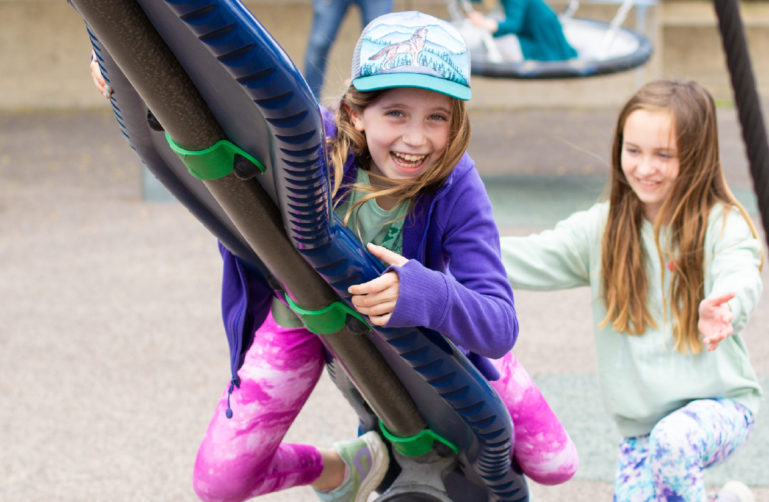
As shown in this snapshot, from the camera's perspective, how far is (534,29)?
243 inches

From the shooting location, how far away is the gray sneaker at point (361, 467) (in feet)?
6.92

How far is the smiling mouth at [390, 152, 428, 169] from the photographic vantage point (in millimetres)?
1792

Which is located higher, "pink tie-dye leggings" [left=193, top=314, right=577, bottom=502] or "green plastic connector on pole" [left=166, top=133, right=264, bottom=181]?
"green plastic connector on pole" [left=166, top=133, right=264, bottom=181]

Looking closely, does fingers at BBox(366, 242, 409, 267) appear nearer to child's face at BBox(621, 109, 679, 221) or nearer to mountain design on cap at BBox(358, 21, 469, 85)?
mountain design on cap at BBox(358, 21, 469, 85)

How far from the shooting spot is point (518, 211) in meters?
5.38

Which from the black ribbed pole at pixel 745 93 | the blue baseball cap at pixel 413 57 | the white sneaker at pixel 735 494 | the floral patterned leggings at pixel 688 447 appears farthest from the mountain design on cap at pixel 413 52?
the white sneaker at pixel 735 494

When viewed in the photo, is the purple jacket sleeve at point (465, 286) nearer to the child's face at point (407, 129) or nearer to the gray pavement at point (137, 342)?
the child's face at point (407, 129)

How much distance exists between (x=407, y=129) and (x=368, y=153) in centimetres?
17

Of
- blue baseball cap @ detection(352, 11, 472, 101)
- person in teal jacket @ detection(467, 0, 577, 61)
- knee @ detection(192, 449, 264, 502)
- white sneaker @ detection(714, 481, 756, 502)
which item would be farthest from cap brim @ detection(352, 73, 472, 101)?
person in teal jacket @ detection(467, 0, 577, 61)

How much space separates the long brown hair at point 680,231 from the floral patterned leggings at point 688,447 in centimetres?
16

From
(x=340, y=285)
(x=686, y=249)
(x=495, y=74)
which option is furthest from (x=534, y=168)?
(x=340, y=285)

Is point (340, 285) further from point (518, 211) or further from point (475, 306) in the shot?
point (518, 211)

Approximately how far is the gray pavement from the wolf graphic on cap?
894 millimetres

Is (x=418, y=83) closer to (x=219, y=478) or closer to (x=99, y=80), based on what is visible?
(x=99, y=80)
